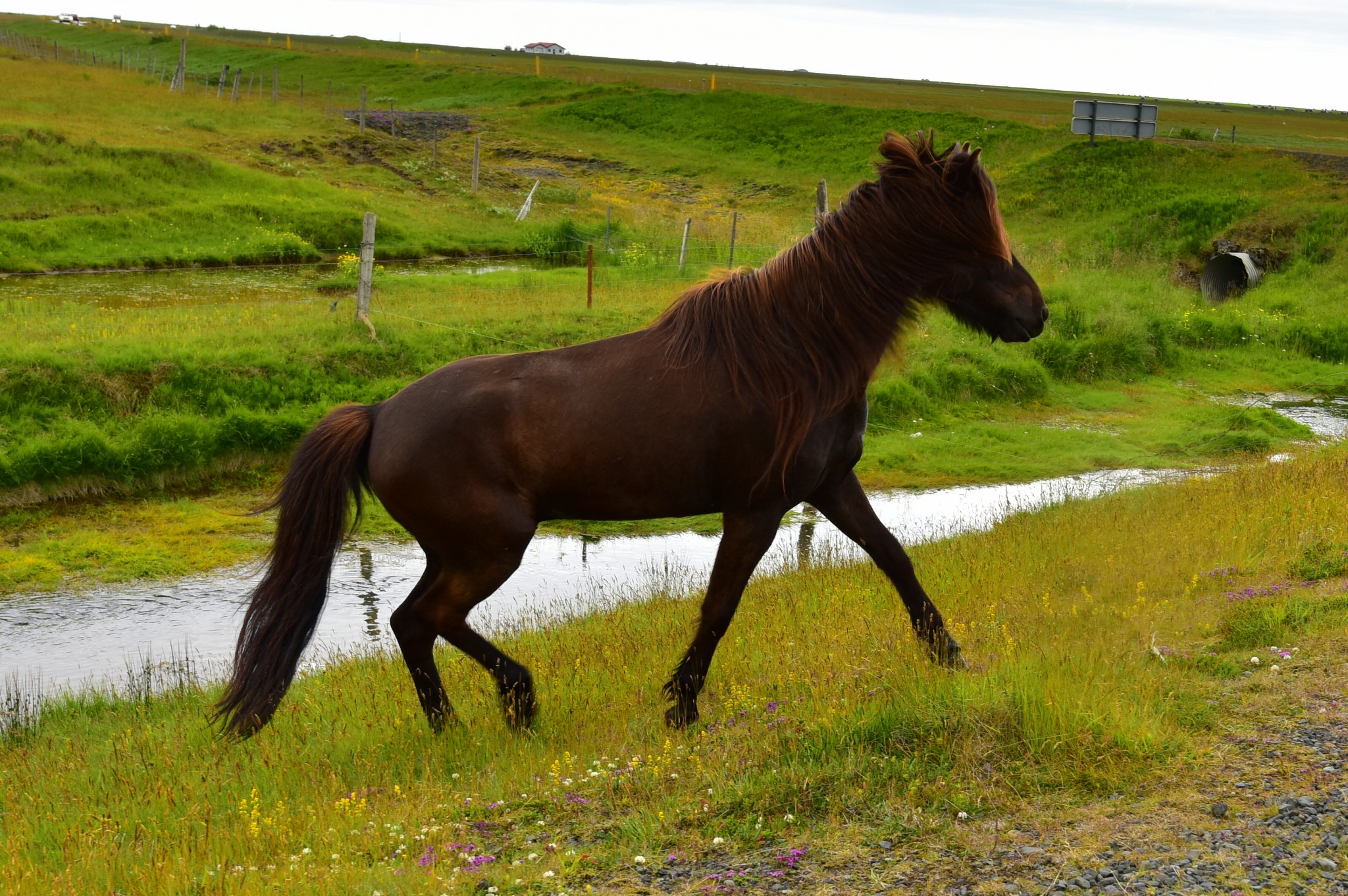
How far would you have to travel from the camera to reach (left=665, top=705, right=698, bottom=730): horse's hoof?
5297 millimetres

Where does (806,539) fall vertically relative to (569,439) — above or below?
below

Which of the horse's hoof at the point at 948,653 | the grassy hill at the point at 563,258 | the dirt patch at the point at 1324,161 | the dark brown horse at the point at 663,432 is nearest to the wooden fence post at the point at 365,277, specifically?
the grassy hill at the point at 563,258

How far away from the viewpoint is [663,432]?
526 centimetres

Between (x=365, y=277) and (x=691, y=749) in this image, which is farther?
(x=365, y=277)

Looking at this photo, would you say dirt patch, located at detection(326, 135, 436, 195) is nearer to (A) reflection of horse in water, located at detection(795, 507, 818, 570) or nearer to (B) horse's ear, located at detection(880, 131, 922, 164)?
(A) reflection of horse in water, located at detection(795, 507, 818, 570)

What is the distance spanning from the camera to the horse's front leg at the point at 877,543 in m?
5.74

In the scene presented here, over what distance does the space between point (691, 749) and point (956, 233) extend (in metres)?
2.79

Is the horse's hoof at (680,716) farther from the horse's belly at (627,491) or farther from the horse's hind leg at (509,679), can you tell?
the horse's belly at (627,491)

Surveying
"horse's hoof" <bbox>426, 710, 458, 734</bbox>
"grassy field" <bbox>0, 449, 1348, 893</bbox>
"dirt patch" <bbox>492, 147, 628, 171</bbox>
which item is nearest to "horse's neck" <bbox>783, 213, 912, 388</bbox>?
"grassy field" <bbox>0, 449, 1348, 893</bbox>

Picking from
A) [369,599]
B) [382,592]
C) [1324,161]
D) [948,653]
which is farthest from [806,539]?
[1324,161]

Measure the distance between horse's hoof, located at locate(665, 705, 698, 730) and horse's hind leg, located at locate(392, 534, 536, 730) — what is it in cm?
72

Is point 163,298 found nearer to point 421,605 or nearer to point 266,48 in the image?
point 421,605

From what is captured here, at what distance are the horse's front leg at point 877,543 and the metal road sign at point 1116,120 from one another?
32.3 metres

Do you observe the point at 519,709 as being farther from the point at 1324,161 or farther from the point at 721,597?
the point at 1324,161
